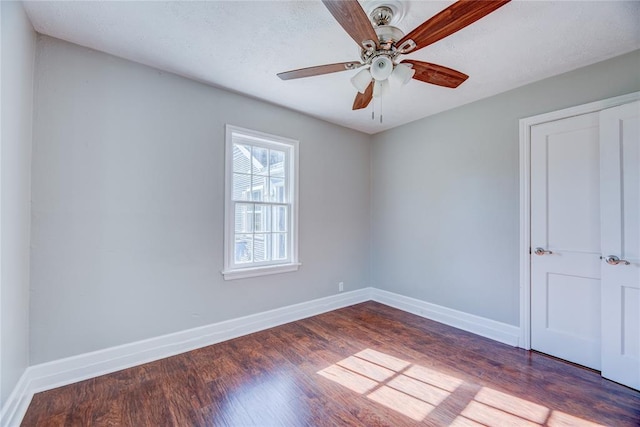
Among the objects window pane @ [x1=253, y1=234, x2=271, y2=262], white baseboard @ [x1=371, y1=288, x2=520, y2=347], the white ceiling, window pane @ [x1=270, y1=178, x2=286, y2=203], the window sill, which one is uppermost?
the white ceiling

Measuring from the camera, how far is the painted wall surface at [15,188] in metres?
1.56

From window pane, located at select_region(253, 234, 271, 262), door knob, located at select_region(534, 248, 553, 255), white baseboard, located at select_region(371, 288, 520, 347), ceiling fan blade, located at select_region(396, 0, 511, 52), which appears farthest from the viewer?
window pane, located at select_region(253, 234, 271, 262)

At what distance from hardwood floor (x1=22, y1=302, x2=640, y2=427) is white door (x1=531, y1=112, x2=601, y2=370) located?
245 mm

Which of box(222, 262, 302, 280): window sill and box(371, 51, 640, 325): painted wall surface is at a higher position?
box(371, 51, 640, 325): painted wall surface

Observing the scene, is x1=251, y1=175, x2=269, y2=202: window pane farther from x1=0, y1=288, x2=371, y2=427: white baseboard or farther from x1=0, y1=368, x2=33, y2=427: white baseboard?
x1=0, y1=368, x2=33, y2=427: white baseboard

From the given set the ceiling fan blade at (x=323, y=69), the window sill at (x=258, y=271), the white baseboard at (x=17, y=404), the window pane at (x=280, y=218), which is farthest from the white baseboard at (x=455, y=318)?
the white baseboard at (x=17, y=404)

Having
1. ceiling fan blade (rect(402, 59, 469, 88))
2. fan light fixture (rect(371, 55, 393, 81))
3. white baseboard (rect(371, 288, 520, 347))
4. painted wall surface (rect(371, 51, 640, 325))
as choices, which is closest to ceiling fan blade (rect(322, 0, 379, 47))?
fan light fixture (rect(371, 55, 393, 81))

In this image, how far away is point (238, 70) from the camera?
2.55 metres

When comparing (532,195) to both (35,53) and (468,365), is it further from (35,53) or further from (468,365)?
(35,53)

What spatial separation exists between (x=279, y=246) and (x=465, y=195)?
230 centimetres

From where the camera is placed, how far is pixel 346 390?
2061mm

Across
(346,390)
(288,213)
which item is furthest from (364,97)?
(346,390)

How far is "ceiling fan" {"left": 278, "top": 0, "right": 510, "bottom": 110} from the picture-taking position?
1338 mm

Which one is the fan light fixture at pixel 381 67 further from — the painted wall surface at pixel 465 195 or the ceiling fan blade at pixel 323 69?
the painted wall surface at pixel 465 195
